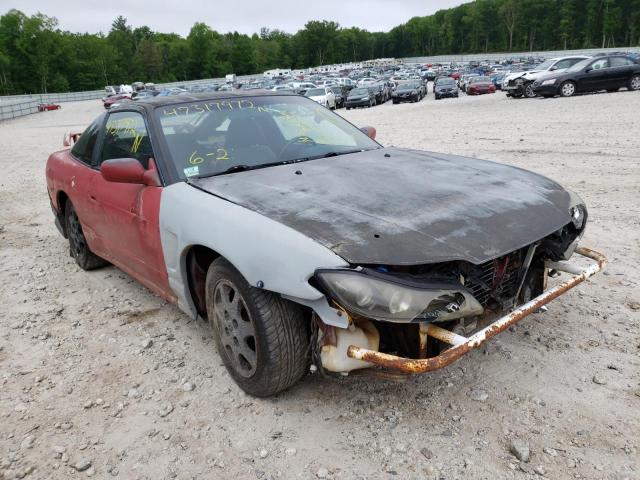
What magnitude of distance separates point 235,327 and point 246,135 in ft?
4.83

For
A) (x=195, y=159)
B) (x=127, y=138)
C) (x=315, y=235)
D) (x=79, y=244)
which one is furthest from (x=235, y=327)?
(x=79, y=244)

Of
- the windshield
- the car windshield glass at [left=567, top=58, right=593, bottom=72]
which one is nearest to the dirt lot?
the windshield

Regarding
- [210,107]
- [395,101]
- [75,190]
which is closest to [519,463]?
[210,107]

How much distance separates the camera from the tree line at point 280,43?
90.8m

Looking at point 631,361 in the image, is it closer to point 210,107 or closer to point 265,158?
point 265,158

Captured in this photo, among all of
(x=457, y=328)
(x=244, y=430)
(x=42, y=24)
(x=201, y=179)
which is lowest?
(x=244, y=430)

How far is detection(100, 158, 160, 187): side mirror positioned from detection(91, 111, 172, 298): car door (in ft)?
0.16

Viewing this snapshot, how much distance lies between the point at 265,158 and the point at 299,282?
1506mm

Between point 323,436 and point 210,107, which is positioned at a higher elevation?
point 210,107

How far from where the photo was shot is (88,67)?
98125mm

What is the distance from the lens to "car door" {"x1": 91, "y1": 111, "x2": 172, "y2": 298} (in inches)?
130

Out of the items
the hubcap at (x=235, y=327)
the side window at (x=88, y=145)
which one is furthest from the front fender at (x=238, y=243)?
the side window at (x=88, y=145)

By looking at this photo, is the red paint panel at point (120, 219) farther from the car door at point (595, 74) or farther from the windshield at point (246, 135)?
the car door at point (595, 74)

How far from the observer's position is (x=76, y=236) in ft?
16.1
